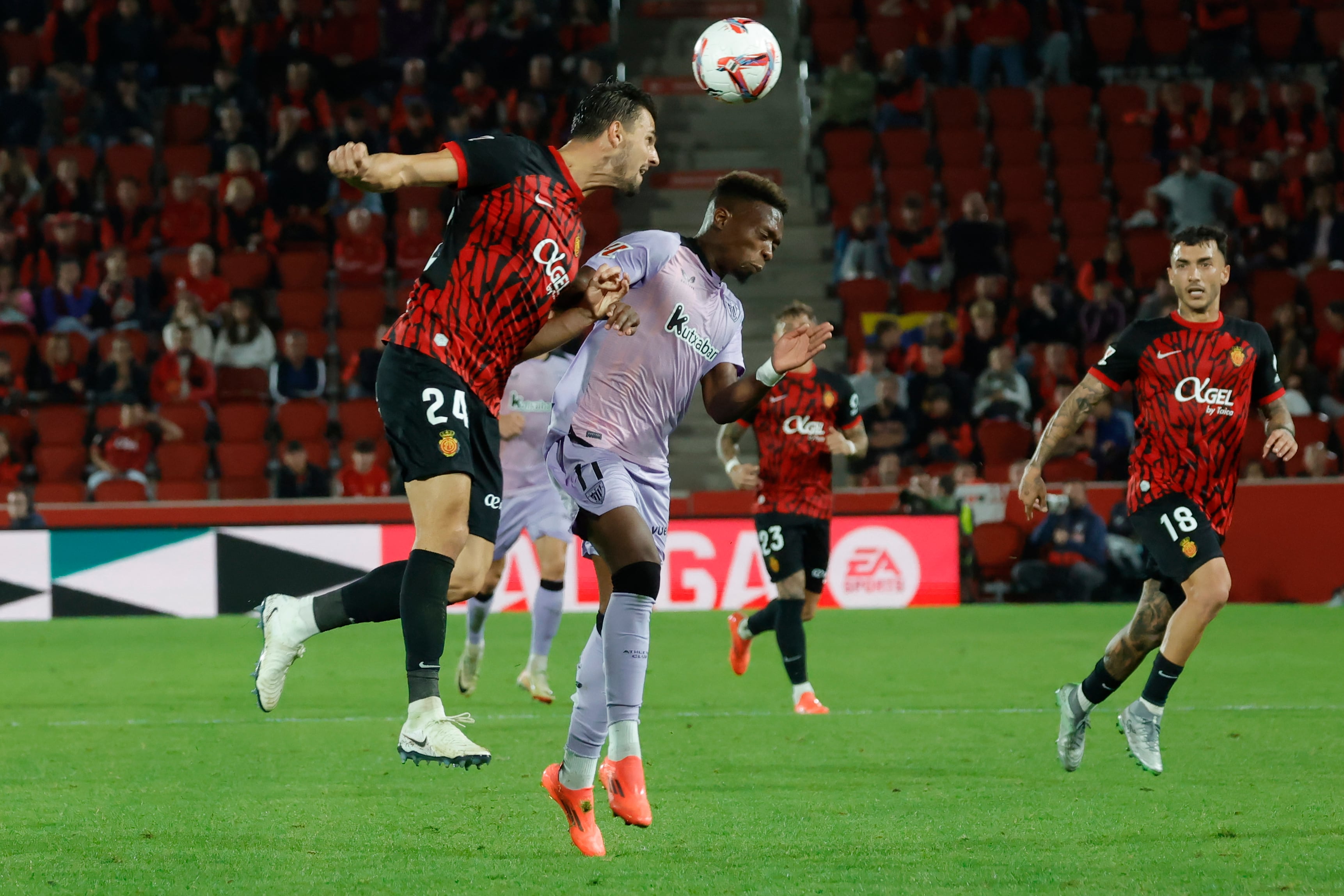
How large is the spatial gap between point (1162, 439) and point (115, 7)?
18805 mm

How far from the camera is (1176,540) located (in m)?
Answer: 6.95

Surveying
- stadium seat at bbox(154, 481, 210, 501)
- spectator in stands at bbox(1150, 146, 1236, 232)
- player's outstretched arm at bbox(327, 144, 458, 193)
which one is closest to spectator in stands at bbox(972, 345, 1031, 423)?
spectator in stands at bbox(1150, 146, 1236, 232)

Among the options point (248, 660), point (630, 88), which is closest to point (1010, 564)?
point (248, 660)

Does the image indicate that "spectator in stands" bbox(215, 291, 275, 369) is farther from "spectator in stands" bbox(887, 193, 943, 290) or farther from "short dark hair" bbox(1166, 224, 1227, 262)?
"short dark hair" bbox(1166, 224, 1227, 262)

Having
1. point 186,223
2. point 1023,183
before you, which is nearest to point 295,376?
point 186,223

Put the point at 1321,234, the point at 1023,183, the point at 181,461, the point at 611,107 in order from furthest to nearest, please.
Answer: the point at 1023,183, the point at 1321,234, the point at 181,461, the point at 611,107

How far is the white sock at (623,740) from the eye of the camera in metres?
5.34

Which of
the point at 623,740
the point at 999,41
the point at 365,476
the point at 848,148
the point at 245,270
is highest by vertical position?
the point at 999,41

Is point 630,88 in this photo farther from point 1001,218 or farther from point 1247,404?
point 1001,218

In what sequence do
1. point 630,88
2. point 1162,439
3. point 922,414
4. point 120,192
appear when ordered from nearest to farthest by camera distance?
point 630,88 < point 1162,439 < point 922,414 < point 120,192

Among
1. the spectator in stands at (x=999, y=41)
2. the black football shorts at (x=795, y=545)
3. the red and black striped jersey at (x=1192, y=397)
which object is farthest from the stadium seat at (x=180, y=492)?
the spectator in stands at (x=999, y=41)

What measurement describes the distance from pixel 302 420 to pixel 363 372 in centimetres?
85

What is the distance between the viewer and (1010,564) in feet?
51.3

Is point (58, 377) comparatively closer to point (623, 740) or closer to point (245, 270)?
point (245, 270)
